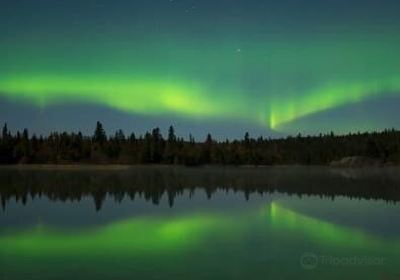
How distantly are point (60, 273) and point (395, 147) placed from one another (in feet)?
530

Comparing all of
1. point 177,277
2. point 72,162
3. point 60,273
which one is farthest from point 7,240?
point 72,162

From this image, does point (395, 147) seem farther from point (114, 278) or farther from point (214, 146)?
point (114, 278)

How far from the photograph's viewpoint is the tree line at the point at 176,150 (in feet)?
525

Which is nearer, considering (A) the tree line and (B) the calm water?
(B) the calm water

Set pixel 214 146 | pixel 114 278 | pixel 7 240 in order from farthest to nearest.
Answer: pixel 214 146 < pixel 7 240 < pixel 114 278

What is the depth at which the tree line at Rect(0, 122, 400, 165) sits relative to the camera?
6299 inches

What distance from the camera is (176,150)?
550ft

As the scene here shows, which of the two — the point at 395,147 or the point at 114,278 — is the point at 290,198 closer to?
the point at 114,278

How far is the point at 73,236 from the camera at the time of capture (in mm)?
23938

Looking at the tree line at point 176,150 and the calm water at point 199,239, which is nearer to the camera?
the calm water at point 199,239

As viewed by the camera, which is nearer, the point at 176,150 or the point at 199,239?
the point at 199,239

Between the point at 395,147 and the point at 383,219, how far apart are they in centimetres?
14536

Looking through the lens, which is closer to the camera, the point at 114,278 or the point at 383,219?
the point at 114,278

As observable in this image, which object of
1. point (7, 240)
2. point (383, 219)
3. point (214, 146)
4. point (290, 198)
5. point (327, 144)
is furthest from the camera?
point (327, 144)
